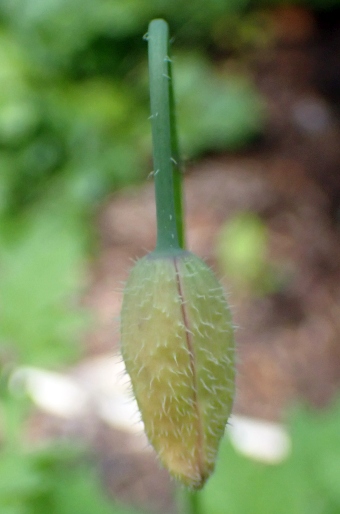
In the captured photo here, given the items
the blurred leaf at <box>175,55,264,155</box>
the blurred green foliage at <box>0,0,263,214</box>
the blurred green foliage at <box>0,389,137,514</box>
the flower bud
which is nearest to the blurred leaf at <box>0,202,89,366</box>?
the blurred green foliage at <box>0,389,137,514</box>

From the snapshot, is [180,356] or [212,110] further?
[212,110]

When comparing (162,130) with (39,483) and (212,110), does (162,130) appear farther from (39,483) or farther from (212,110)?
(212,110)

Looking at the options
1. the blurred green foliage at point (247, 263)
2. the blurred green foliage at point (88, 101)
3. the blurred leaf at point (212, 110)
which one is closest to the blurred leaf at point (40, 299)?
the blurred green foliage at point (247, 263)

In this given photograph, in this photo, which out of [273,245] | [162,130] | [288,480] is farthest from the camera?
[273,245]

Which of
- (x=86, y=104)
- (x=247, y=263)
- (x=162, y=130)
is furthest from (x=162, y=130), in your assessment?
(x=86, y=104)

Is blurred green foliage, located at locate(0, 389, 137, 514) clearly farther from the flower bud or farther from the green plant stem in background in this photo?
the green plant stem in background

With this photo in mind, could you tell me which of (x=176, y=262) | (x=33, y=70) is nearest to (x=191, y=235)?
(x=33, y=70)

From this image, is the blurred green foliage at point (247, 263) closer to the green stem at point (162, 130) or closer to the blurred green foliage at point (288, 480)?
the blurred green foliage at point (288, 480)
